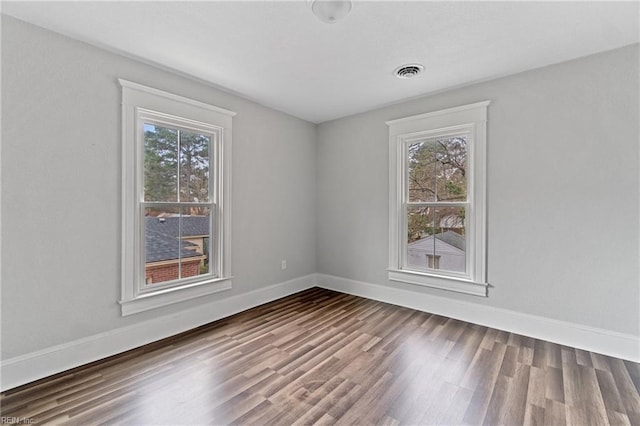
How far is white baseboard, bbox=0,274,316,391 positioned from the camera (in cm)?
196

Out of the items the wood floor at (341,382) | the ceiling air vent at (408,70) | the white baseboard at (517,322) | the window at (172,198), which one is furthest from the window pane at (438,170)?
the window at (172,198)

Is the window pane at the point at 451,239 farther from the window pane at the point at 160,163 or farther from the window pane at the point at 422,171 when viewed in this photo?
the window pane at the point at 160,163

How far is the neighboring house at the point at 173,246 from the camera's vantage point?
264cm

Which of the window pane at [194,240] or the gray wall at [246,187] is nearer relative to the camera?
the gray wall at [246,187]

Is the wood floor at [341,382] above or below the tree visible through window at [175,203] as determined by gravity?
below

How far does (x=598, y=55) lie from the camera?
2.40m

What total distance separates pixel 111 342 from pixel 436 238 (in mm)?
3380

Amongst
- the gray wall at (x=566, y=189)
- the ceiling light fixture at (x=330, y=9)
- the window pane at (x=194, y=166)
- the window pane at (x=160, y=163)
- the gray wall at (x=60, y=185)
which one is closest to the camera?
the ceiling light fixture at (x=330, y=9)

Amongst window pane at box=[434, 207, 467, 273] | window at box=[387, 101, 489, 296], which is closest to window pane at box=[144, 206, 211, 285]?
window at box=[387, 101, 489, 296]

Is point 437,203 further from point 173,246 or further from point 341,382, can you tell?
point 173,246

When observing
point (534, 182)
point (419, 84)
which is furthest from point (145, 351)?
point (534, 182)

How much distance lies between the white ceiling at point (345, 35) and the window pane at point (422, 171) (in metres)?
0.76

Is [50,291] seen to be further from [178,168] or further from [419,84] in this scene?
[419,84]

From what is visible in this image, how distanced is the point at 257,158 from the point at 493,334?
10.5 feet
